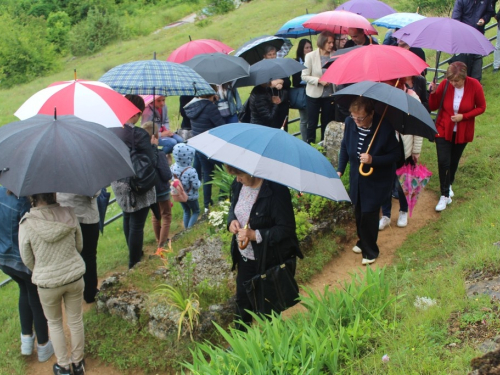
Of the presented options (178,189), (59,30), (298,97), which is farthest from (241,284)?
(59,30)

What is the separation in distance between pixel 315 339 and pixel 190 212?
398 centimetres

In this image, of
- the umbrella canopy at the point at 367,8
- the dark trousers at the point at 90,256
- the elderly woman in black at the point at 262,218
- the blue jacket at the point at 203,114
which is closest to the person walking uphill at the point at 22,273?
the dark trousers at the point at 90,256

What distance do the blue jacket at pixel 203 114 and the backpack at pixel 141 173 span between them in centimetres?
163

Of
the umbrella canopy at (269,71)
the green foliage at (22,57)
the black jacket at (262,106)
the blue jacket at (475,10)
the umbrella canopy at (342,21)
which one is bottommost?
the green foliage at (22,57)

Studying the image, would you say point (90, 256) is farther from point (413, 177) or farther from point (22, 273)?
point (413, 177)

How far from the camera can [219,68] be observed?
7004 millimetres

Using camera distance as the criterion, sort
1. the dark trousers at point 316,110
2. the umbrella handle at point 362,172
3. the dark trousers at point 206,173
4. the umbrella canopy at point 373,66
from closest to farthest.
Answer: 1. the umbrella handle at point 362,172
2. the umbrella canopy at point 373,66
3. the dark trousers at point 206,173
4. the dark trousers at point 316,110

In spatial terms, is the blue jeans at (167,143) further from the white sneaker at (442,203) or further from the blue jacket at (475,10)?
the blue jacket at (475,10)

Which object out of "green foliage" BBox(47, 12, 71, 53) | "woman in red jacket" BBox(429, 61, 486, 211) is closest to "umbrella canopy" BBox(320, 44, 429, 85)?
"woman in red jacket" BBox(429, 61, 486, 211)

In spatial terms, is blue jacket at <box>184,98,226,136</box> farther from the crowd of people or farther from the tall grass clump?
the tall grass clump

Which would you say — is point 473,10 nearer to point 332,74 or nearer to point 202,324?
point 332,74

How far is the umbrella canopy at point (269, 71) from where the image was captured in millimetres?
6934

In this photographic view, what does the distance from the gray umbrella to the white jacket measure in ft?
1.50

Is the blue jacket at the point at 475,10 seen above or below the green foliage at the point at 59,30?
above
